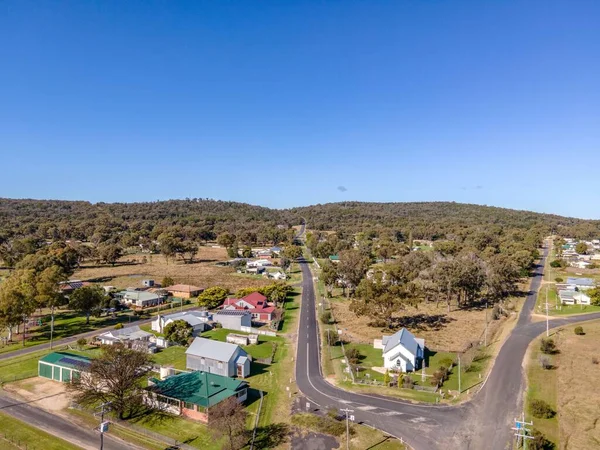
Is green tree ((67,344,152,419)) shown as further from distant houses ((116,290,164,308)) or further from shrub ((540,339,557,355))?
shrub ((540,339,557,355))

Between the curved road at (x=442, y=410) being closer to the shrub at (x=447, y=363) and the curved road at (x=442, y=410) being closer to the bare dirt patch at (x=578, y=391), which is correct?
the bare dirt patch at (x=578, y=391)

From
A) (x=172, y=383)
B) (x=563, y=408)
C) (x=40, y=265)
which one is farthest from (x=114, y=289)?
(x=563, y=408)

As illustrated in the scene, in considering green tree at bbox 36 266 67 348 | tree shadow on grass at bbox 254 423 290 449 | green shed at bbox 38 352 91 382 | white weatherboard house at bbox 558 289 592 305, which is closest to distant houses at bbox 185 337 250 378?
green shed at bbox 38 352 91 382

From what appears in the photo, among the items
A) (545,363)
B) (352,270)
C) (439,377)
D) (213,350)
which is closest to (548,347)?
(545,363)

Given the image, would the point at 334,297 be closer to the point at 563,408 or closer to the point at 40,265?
the point at 563,408

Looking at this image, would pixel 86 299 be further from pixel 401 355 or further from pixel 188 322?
pixel 401 355
